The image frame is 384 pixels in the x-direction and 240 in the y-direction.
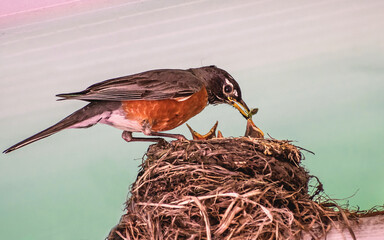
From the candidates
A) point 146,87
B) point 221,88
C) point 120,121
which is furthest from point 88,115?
point 221,88

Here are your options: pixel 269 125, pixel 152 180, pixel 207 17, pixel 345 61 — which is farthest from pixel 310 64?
pixel 152 180

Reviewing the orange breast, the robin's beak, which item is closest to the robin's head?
the robin's beak

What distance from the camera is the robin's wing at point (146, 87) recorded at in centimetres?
209

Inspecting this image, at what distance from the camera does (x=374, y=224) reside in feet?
5.57

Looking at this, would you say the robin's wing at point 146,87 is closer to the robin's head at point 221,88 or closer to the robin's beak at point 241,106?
the robin's head at point 221,88

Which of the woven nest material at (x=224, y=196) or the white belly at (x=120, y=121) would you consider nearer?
the woven nest material at (x=224, y=196)

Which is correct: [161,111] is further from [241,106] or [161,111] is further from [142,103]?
[241,106]

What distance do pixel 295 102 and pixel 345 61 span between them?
0.34 m

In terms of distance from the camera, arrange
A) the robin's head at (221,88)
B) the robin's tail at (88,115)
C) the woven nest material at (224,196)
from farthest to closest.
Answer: the robin's head at (221,88) < the robin's tail at (88,115) < the woven nest material at (224,196)

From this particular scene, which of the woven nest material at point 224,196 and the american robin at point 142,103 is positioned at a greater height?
the american robin at point 142,103

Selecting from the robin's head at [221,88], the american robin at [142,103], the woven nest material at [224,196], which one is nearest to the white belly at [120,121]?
the american robin at [142,103]

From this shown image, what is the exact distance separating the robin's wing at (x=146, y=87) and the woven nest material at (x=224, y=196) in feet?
0.76

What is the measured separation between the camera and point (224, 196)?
5.89 feet

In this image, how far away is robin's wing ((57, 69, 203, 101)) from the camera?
6.86 feet
